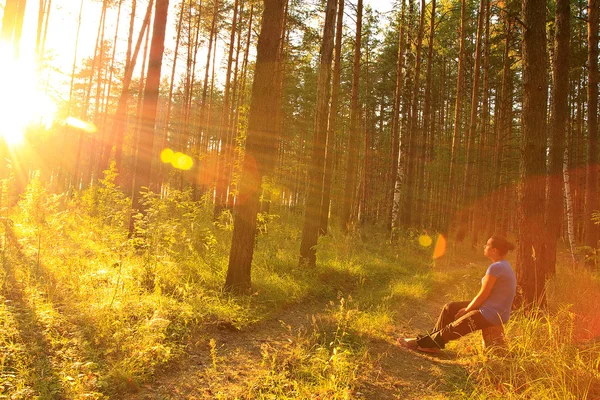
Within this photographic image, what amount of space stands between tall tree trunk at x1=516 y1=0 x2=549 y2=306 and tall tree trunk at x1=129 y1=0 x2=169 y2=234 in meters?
8.42

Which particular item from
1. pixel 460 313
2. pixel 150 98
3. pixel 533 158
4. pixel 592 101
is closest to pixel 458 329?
pixel 460 313

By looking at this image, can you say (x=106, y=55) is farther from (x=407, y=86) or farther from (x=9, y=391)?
(x=9, y=391)

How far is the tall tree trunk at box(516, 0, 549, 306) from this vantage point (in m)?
5.72

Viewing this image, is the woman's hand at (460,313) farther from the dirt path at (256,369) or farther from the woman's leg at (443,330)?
the dirt path at (256,369)

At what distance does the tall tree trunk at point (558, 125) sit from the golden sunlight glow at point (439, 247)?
270 inches

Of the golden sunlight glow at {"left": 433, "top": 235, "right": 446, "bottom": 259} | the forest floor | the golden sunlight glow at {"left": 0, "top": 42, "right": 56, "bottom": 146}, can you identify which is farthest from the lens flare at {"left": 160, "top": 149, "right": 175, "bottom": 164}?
the forest floor

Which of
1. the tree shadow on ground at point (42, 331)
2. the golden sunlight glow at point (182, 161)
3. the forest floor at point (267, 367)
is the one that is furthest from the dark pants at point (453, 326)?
the golden sunlight glow at point (182, 161)

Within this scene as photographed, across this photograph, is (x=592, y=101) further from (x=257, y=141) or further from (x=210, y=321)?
(x=210, y=321)

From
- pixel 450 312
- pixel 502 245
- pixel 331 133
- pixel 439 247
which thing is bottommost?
pixel 450 312

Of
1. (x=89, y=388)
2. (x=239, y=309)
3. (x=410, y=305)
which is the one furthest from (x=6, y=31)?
(x=410, y=305)

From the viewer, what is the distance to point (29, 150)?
54.4 ft

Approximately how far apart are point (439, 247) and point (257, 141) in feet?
40.0

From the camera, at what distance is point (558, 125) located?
7.70m

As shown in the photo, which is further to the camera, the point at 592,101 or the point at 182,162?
the point at 182,162
